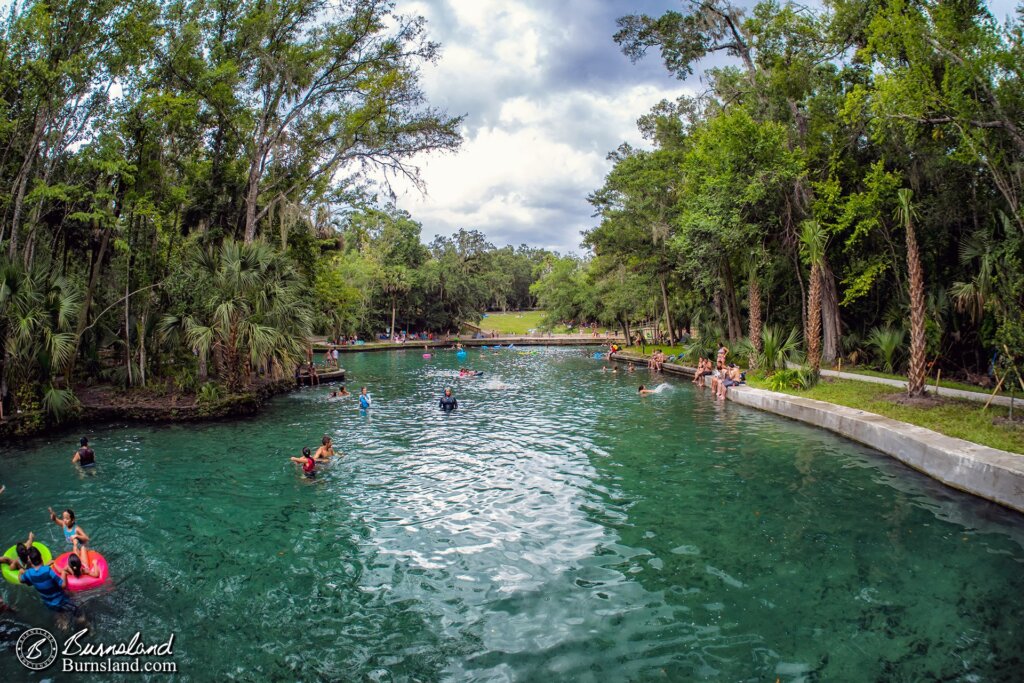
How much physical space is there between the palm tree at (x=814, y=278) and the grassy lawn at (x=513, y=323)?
185ft

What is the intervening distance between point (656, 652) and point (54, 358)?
1893cm

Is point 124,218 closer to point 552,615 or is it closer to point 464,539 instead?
point 464,539

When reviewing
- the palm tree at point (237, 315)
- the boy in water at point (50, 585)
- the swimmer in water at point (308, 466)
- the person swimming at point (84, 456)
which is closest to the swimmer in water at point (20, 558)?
the boy in water at point (50, 585)

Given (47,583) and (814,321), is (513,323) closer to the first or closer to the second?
(814,321)

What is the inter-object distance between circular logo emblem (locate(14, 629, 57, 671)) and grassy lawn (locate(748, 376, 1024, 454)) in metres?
15.6

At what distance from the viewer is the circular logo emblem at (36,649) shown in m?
5.89

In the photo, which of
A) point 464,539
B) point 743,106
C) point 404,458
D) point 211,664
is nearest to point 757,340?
point 743,106

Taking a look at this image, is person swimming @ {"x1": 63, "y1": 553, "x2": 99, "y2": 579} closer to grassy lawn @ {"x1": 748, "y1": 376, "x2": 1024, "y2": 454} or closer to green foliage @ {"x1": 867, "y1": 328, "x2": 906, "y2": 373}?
grassy lawn @ {"x1": 748, "y1": 376, "x2": 1024, "y2": 454}

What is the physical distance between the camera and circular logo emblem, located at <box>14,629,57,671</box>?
5.89 meters

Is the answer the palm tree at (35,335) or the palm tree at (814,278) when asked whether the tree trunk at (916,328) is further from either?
the palm tree at (35,335)

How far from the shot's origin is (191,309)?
20.2 metres

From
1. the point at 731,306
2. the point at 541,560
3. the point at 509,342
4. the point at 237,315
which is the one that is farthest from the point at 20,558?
the point at 509,342

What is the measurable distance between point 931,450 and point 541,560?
915 centimetres

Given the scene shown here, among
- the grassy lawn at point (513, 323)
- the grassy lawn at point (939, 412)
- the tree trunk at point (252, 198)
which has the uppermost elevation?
the tree trunk at point (252, 198)
